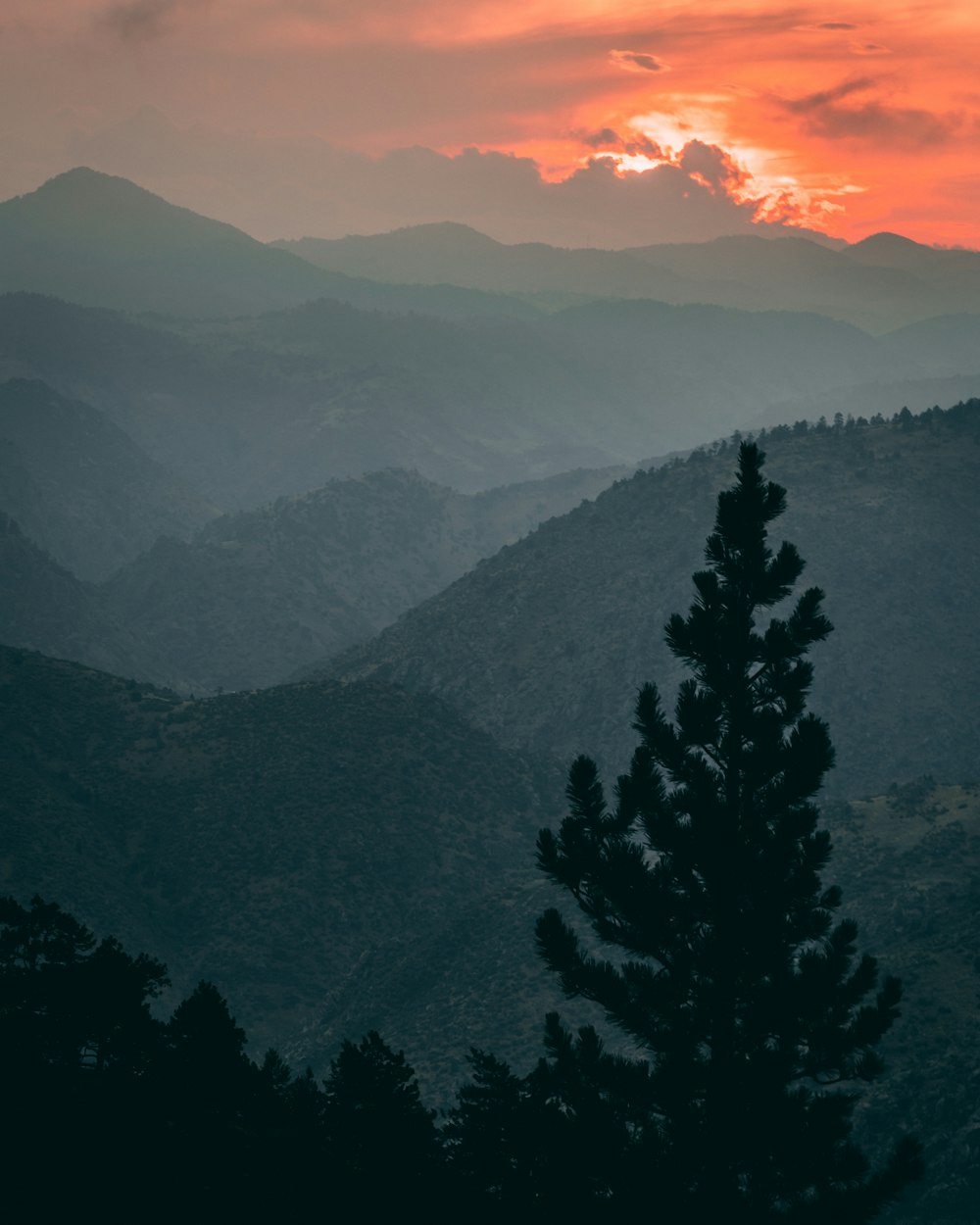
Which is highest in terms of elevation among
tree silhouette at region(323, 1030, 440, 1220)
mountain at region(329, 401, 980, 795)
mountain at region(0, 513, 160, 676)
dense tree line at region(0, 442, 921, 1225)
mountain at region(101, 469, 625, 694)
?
dense tree line at region(0, 442, 921, 1225)

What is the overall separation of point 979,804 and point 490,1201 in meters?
45.8

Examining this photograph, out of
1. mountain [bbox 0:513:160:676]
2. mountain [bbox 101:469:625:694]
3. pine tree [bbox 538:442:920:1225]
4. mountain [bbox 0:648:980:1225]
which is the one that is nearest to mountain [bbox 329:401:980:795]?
mountain [bbox 0:648:980:1225]

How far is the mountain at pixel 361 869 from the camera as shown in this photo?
168 ft

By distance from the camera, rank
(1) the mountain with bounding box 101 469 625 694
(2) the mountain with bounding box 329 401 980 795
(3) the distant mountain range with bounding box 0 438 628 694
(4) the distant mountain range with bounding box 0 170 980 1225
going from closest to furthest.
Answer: (4) the distant mountain range with bounding box 0 170 980 1225 < (2) the mountain with bounding box 329 401 980 795 < (3) the distant mountain range with bounding box 0 438 628 694 < (1) the mountain with bounding box 101 469 625 694

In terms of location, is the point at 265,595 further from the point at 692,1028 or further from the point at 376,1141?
the point at 692,1028

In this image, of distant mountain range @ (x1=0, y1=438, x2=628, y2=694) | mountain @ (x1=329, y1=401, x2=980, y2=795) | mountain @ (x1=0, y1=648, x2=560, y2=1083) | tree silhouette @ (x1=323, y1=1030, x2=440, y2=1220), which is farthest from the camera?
distant mountain range @ (x1=0, y1=438, x2=628, y2=694)

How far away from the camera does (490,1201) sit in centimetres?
2536

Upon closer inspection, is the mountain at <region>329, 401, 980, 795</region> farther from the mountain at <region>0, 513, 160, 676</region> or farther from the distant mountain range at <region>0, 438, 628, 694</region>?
the distant mountain range at <region>0, 438, 628, 694</region>

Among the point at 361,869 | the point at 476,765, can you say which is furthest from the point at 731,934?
the point at 476,765

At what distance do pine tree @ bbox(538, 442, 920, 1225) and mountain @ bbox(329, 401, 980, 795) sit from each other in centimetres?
7258

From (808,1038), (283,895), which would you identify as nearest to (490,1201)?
(808,1038)

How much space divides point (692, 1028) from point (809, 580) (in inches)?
3519

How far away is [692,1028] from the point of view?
2417 cm

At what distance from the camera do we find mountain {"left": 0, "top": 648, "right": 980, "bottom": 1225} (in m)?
51.1
